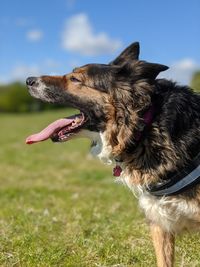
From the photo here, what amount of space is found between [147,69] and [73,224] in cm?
311

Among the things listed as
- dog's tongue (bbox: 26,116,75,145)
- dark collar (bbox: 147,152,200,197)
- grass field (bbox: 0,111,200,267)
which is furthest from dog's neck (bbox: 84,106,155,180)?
grass field (bbox: 0,111,200,267)

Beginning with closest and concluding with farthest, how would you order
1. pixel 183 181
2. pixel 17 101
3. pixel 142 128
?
pixel 183 181
pixel 142 128
pixel 17 101

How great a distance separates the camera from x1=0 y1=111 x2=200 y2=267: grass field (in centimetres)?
534

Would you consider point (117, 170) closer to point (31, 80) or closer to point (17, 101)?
point (31, 80)

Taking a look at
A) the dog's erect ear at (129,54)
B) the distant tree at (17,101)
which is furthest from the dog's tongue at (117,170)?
the distant tree at (17,101)

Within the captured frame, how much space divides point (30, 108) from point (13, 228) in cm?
7298

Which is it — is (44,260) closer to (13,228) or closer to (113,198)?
(13,228)

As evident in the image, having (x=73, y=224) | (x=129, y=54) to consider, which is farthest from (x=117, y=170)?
(x=73, y=224)

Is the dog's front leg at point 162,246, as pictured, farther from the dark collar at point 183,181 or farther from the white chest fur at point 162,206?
the dark collar at point 183,181

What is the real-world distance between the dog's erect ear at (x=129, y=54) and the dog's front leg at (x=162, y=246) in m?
1.72

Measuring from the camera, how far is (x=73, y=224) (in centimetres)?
706

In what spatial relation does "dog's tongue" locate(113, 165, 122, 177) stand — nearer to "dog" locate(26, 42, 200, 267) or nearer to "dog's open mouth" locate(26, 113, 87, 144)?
"dog" locate(26, 42, 200, 267)

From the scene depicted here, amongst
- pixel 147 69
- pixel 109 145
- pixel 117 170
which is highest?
pixel 147 69

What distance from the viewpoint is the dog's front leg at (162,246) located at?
16.5 feet
